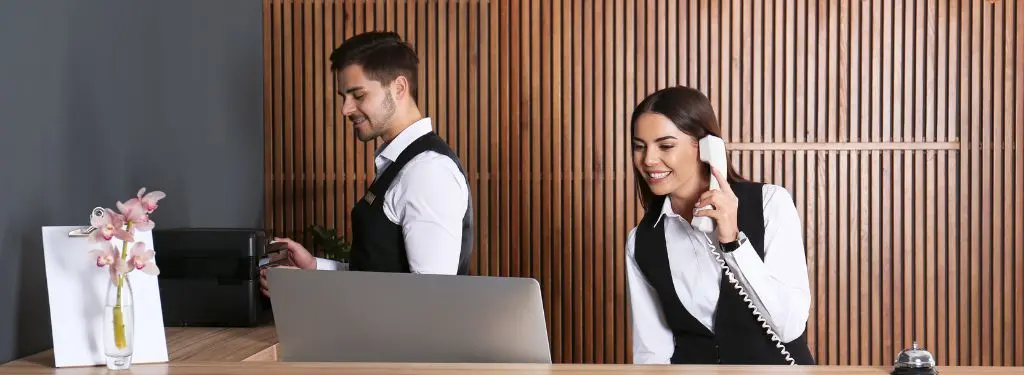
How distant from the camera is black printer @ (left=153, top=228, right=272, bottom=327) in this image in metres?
3.65

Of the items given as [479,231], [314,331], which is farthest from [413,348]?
[479,231]

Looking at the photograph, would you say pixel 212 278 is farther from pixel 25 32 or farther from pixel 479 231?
pixel 479 231

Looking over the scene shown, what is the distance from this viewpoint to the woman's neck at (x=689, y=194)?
3.06 metres

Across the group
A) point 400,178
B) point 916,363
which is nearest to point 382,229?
point 400,178

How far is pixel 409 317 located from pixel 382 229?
50.8 inches

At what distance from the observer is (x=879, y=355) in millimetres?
5285

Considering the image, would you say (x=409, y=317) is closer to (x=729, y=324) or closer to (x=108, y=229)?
(x=108, y=229)

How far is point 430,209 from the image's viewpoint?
317cm

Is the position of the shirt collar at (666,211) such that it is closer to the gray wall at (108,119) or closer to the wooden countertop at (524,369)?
the wooden countertop at (524,369)

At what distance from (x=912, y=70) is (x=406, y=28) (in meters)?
2.48

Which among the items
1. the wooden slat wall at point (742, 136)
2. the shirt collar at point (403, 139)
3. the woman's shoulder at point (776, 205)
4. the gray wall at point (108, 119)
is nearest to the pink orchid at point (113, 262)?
the gray wall at point (108, 119)

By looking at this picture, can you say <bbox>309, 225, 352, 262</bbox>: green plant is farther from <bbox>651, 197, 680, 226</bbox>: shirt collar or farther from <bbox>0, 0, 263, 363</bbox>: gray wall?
<bbox>651, 197, 680, 226</bbox>: shirt collar

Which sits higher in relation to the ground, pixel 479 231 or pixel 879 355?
pixel 479 231

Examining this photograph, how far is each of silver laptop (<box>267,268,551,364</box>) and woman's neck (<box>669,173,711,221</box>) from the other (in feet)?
3.65
